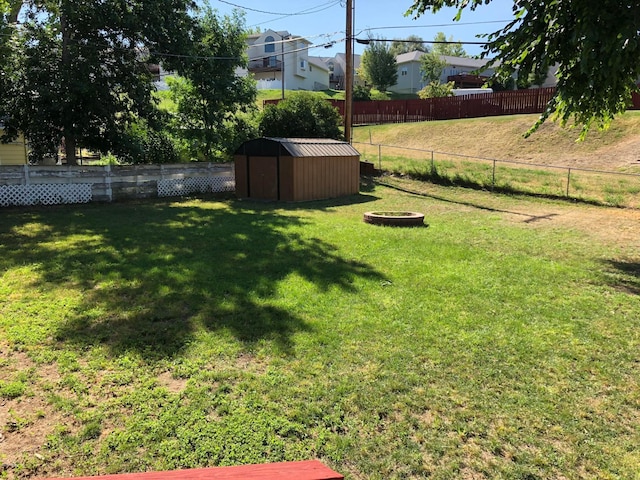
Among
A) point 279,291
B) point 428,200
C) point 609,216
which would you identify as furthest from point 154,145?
point 609,216

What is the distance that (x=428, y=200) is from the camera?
1577 cm

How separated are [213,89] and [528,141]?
47.6 feet

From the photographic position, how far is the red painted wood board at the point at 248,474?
1.77m

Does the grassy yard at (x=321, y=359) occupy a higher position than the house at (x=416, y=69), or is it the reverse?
the house at (x=416, y=69)

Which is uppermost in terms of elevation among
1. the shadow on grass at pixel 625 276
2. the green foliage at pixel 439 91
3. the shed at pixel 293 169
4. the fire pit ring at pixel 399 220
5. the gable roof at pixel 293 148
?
the green foliage at pixel 439 91

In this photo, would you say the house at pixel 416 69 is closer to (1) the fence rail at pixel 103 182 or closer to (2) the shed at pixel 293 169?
(2) the shed at pixel 293 169

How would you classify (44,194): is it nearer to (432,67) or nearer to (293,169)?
(293,169)

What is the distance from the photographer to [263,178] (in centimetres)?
1577

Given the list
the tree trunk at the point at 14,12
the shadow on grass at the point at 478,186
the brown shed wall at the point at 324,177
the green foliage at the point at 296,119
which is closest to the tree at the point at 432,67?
the green foliage at the point at 296,119

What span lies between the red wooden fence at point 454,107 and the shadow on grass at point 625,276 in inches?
788

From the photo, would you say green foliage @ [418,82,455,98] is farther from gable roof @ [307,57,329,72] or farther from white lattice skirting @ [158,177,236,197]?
white lattice skirting @ [158,177,236,197]

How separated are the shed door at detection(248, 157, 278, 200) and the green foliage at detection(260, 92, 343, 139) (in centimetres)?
518

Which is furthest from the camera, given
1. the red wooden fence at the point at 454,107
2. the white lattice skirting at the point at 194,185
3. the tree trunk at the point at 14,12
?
the red wooden fence at the point at 454,107

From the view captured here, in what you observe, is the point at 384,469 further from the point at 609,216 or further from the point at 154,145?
the point at 154,145
